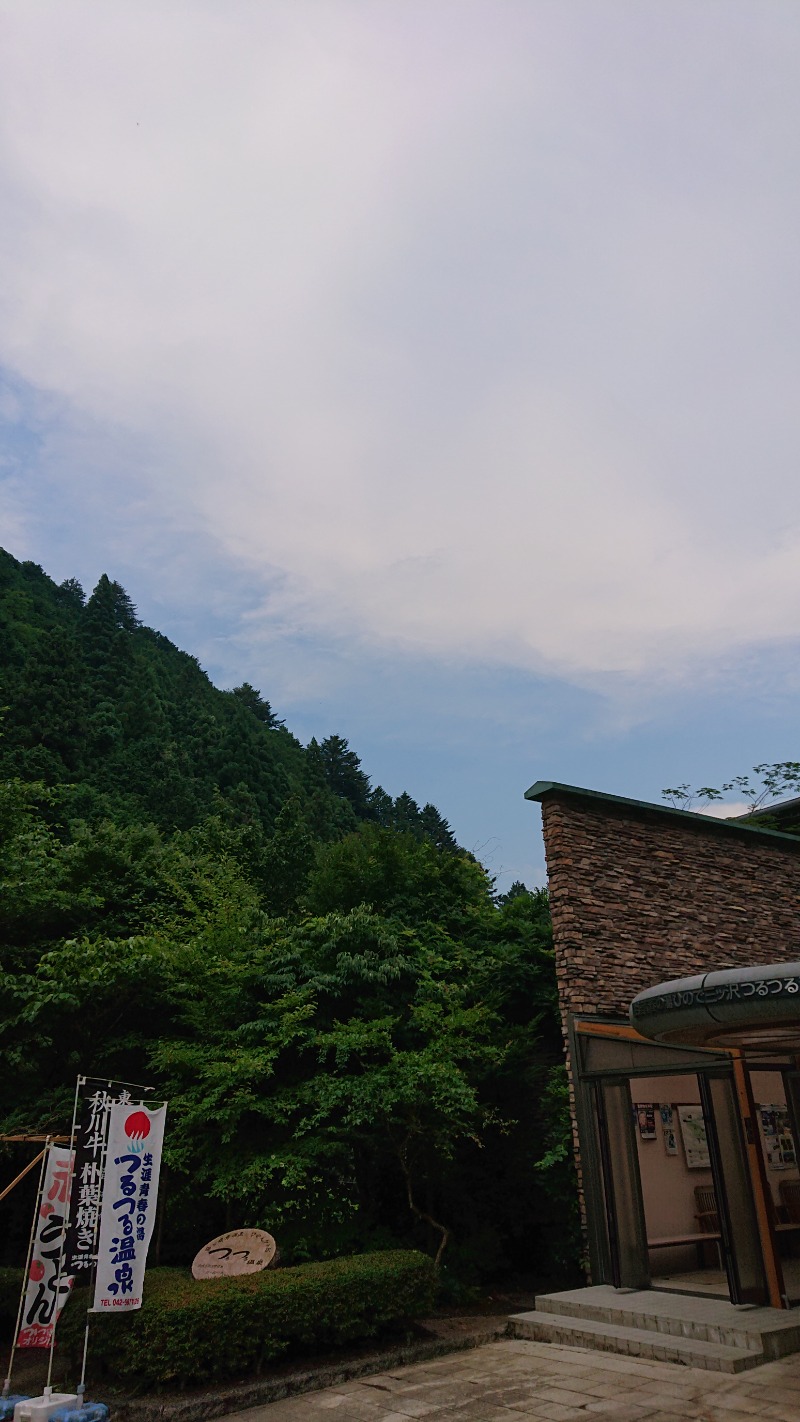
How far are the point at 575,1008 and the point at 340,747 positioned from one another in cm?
5229

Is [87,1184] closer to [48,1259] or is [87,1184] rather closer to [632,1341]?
[48,1259]

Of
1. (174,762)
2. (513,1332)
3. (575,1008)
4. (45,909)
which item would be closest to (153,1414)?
(513,1332)

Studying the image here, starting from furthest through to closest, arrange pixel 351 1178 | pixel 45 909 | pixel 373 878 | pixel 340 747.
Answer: pixel 340 747 → pixel 373 878 → pixel 45 909 → pixel 351 1178

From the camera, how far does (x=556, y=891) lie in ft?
34.0

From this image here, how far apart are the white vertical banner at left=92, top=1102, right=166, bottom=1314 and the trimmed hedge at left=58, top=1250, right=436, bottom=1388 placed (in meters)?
0.33

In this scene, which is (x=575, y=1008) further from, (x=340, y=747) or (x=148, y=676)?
(x=340, y=747)

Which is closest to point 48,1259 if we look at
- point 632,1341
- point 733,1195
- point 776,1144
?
point 632,1341

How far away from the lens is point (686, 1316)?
7.51 metres

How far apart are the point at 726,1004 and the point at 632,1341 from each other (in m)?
3.85

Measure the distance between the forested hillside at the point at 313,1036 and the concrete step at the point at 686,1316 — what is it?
1.14 m

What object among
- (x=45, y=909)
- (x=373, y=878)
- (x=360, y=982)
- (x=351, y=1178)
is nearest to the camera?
(x=351, y=1178)

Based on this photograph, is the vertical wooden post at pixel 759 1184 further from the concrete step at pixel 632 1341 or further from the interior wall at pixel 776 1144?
the interior wall at pixel 776 1144

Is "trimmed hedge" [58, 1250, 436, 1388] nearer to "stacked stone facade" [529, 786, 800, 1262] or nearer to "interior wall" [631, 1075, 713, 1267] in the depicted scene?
"stacked stone facade" [529, 786, 800, 1262]

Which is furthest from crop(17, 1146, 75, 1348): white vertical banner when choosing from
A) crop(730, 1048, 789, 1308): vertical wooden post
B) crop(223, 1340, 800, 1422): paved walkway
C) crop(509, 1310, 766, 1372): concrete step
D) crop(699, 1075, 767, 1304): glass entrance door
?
crop(730, 1048, 789, 1308): vertical wooden post
